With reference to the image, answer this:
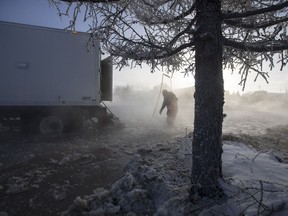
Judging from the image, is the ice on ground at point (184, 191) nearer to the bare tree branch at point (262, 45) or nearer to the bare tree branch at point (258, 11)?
the bare tree branch at point (262, 45)

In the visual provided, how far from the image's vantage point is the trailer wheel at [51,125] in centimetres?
1152

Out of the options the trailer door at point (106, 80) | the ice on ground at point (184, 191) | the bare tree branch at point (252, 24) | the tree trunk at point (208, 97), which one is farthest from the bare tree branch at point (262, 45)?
the trailer door at point (106, 80)

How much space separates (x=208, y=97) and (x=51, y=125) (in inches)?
369

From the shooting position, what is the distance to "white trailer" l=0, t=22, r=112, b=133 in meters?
10.6

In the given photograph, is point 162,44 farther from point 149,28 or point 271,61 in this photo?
point 271,61

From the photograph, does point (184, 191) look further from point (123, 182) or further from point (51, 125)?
point (51, 125)

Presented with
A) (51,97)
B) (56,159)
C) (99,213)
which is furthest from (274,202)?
(51,97)

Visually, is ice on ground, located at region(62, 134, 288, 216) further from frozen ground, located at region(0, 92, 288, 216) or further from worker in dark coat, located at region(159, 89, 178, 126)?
worker in dark coat, located at region(159, 89, 178, 126)

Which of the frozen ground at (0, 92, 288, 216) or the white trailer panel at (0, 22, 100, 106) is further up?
the white trailer panel at (0, 22, 100, 106)

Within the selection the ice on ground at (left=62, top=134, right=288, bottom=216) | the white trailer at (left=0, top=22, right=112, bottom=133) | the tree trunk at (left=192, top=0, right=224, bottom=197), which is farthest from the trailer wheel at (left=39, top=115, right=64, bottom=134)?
the tree trunk at (left=192, top=0, right=224, bottom=197)

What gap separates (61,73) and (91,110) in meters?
2.10

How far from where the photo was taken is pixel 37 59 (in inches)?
433

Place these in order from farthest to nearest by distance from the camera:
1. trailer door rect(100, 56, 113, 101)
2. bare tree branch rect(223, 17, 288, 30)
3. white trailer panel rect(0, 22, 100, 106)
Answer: trailer door rect(100, 56, 113, 101), white trailer panel rect(0, 22, 100, 106), bare tree branch rect(223, 17, 288, 30)

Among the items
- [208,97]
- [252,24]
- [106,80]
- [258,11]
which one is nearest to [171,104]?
[106,80]
